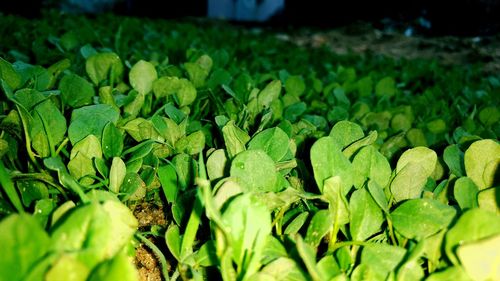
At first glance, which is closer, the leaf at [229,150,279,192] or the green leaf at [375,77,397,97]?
the leaf at [229,150,279,192]

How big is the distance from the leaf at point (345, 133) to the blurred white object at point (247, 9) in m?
17.2

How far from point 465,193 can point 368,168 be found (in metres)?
0.19

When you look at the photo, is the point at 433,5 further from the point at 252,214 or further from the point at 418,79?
the point at 252,214

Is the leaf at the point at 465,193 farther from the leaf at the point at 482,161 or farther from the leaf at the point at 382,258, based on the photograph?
the leaf at the point at 382,258

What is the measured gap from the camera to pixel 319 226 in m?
0.77

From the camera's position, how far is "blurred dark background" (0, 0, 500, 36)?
10.0m

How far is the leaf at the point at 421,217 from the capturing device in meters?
0.75

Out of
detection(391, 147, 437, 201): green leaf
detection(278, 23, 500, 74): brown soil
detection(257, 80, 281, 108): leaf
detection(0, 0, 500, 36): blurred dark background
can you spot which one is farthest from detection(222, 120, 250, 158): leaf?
detection(0, 0, 500, 36): blurred dark background

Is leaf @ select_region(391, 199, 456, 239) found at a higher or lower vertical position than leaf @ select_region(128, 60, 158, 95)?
lower

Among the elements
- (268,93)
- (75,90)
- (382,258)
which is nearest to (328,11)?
(268,93)

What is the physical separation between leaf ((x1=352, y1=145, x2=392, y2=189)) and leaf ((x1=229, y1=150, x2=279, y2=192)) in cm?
20

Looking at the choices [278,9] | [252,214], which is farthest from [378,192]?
[278,9]

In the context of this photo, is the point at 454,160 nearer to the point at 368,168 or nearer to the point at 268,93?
the point at 368,168

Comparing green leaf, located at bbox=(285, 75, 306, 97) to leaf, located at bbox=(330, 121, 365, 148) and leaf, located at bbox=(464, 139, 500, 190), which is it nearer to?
leaf, located at bbox=(330, 121, 365, 148)
